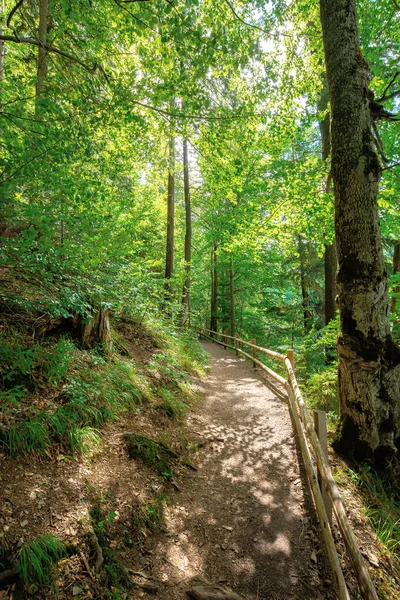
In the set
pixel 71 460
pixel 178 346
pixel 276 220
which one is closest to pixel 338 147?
pixel 276 220

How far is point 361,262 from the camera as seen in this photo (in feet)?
13.0

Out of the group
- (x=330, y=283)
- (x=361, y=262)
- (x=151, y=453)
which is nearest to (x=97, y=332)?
(x=151, y=453)

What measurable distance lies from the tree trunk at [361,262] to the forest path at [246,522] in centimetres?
130

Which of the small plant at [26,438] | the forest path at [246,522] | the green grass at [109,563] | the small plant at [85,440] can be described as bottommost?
the forest path at [246,522]

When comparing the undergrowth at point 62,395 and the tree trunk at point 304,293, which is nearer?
the undergrowth at point 62,395

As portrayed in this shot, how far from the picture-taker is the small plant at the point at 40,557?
2025mm

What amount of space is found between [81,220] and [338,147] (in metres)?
3.75

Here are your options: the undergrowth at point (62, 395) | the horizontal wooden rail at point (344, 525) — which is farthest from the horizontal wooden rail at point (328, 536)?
the undergrowth at point (62, 395)

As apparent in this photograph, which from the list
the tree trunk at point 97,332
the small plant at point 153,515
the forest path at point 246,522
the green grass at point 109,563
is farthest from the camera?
the tree trunk at point 97,332

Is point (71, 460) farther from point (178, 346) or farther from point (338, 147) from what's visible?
point (178, 346)

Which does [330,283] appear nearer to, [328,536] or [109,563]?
[328,536]

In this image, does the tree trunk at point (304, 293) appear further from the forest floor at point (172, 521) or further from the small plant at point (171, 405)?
the forest floor at point (172, 521)

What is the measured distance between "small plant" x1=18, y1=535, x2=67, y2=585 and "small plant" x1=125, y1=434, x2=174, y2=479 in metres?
1.53

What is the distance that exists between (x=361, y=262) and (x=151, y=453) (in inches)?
155
